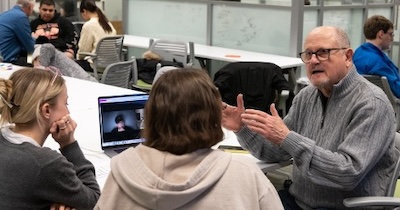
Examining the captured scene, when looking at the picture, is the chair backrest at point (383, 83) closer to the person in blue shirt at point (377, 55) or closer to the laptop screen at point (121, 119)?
the person in blue shirt at point (377, 55)

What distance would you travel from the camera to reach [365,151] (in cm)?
236

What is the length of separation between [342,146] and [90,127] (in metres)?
1.54

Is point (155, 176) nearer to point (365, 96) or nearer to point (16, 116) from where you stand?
point (16, 116)

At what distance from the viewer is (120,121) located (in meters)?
2.91

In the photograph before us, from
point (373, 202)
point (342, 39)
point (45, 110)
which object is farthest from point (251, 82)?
point (45, 110)

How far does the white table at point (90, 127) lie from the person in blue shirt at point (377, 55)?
7.09 feet

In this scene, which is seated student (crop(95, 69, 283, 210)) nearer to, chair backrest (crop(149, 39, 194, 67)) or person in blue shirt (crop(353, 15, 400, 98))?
person in blue shirt (crop(353, 15, 400, 98))

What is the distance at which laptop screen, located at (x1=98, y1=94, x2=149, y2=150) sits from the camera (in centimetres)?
286

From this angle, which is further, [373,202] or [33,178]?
[373,202]

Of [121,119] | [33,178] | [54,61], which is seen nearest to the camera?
[33,178]

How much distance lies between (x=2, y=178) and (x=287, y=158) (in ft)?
4.35

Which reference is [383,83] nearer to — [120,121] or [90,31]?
[120,121]

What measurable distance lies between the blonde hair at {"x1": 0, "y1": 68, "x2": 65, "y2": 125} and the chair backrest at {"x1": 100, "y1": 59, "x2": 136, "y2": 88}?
9.87ft

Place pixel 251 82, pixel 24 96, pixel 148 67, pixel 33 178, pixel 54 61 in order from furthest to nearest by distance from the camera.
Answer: pixel 148 67 → pixel 54 61 → pixel 251 82 → pixel 24 96 → pixel 33 178
